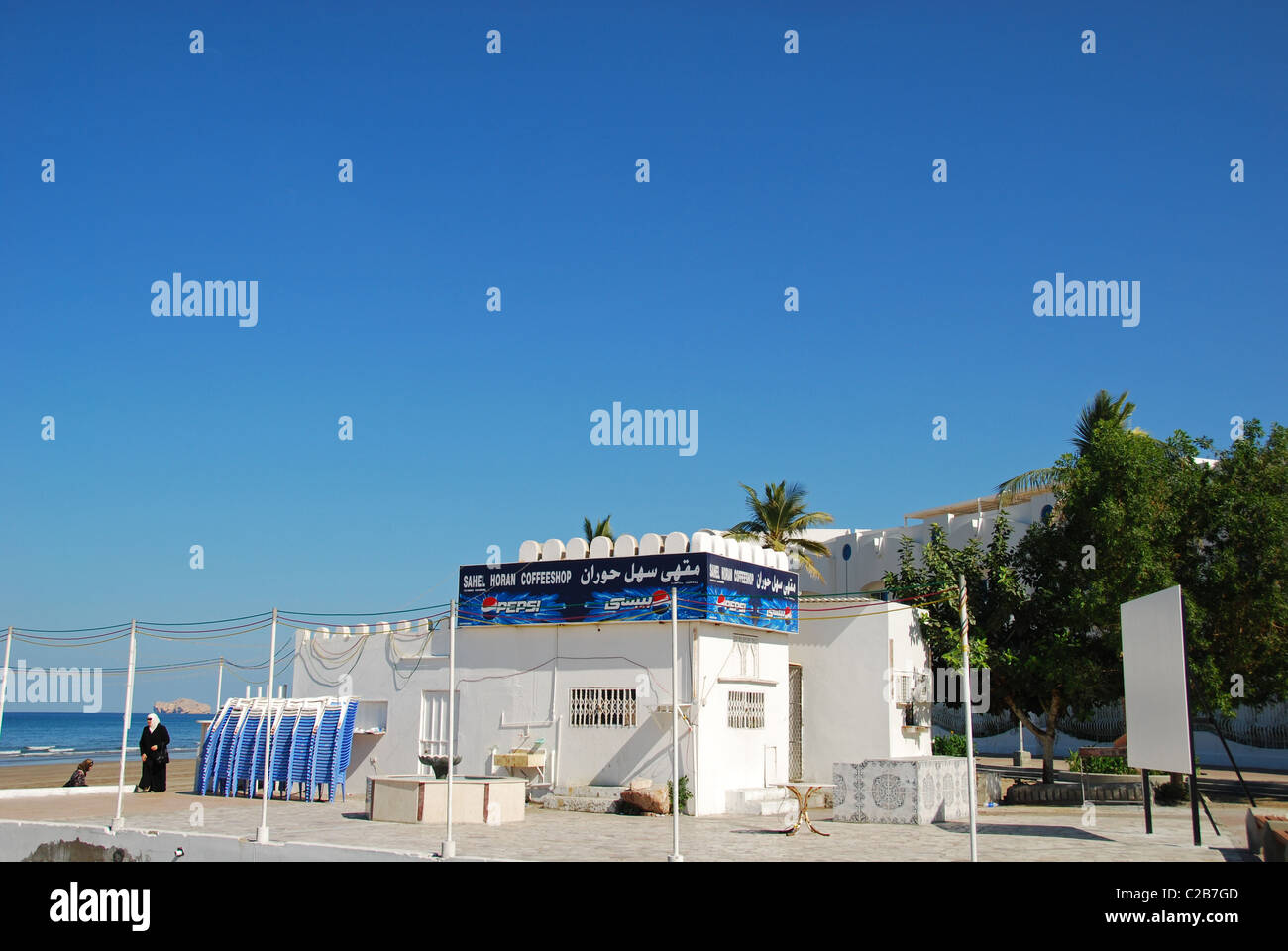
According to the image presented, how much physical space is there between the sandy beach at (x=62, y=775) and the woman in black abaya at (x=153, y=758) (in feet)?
23.3

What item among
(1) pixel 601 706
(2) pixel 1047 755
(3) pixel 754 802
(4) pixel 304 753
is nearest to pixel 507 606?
(1) pixel 601 706

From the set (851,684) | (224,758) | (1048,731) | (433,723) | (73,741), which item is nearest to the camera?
(224,758)

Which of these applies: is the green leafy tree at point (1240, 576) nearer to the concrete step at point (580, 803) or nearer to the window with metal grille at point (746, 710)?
the window with metal grille at point (746, 710)

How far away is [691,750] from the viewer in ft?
67.0

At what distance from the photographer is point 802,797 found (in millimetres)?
22984

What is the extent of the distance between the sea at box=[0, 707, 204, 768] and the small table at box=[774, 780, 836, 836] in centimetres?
4533

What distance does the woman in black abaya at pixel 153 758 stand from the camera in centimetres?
2409

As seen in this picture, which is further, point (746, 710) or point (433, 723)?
point (433, 723)

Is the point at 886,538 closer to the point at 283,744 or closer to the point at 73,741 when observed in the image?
the point at 283,744

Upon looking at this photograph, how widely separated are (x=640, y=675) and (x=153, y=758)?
1146cm

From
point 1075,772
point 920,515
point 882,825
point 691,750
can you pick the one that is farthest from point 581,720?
point 920,515

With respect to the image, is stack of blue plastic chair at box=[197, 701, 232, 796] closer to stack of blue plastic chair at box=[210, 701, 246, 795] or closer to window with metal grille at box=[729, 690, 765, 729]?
stack of blue plastic chair at box=[210, 701, 246, 795]

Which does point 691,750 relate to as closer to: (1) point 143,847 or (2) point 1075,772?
(1) point 143,847

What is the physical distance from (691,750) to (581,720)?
2631 mm
